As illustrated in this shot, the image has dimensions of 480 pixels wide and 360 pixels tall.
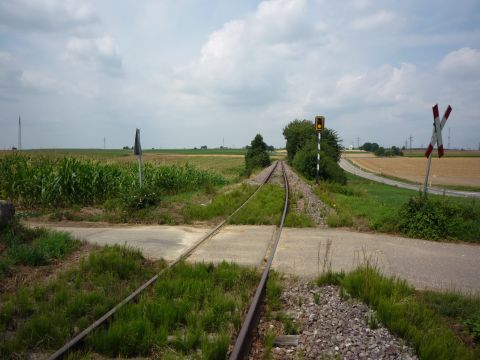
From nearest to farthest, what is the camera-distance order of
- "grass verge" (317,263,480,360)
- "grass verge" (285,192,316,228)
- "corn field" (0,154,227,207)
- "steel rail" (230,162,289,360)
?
"steel rail" (230,162,289,360)
"grass verge" (317,263,480,360)
"grass verge" (285,192,316,228)
"corn field" (0,154,227,207)

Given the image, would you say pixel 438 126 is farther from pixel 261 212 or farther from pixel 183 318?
pixel 183 318

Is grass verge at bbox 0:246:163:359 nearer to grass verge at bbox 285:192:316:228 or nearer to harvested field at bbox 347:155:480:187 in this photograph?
grass verge at bbox 285:192:316:228

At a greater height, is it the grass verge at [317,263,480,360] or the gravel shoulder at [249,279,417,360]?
the grass verge at [317,263,480,360]

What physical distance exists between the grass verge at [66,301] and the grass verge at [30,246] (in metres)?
0.74

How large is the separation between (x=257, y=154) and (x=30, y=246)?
5113 centimetres

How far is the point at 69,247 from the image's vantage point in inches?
294

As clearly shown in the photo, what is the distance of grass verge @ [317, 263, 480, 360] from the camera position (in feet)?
12.2

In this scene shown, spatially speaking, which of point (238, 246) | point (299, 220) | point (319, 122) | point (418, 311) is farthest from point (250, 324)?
point (319, 122)

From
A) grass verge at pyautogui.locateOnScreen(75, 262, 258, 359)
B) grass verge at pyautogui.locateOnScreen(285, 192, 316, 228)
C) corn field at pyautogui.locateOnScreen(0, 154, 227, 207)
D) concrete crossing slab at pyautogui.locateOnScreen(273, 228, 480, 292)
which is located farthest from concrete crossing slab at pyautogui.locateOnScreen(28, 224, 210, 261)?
corn field at pyautogui.locateOnScreen(0, 154, 227, 207)

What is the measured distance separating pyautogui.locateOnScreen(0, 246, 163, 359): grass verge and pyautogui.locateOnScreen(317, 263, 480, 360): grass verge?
10.0ft

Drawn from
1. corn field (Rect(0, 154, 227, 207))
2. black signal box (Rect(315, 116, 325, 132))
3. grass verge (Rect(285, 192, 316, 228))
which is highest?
black signal box (Rect(315, 116, 325, 132))

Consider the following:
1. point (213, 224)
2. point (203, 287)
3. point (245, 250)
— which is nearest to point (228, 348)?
point (203, 287)

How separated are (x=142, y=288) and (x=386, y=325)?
3194mm

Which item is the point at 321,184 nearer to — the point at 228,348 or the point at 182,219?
the point at 182,219
